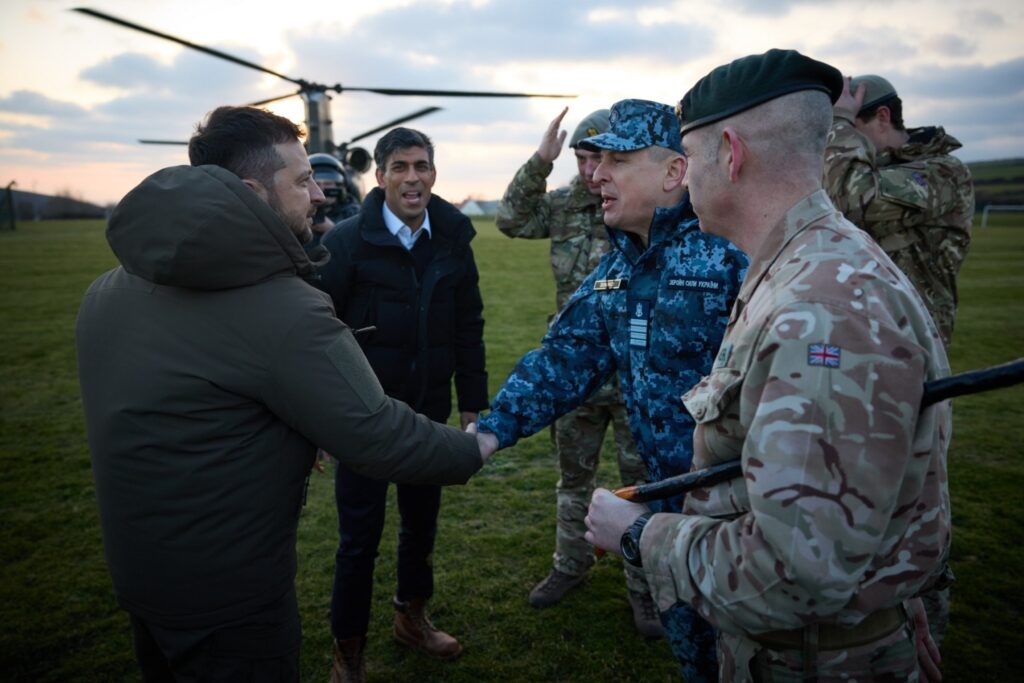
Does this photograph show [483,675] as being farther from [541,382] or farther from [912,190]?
[912,190]

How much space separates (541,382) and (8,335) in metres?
15.3

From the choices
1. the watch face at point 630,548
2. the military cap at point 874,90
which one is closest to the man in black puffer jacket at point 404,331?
the watch face at point 630,548

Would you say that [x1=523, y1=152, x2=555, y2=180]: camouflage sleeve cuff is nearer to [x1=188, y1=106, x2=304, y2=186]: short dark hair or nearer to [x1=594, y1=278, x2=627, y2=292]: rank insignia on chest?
[x1=594, y1=278, x2=627, y2=292]: rank insignia on chest

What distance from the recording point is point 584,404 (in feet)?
14.0

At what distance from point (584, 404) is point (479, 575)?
152 cm

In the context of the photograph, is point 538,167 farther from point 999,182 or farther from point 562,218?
point 999,182

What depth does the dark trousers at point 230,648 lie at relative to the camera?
194 cm

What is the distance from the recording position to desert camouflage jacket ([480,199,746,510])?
2.39 metres

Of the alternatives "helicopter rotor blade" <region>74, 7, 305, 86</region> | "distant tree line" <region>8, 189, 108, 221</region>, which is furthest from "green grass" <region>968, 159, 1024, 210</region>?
"distant tree line" <region>8, 189, 108, 221</region>

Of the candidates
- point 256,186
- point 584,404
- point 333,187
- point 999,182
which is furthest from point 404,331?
point 999,182

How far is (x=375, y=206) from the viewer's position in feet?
12.3

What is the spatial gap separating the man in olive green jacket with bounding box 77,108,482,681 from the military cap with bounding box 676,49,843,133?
4.09 feet

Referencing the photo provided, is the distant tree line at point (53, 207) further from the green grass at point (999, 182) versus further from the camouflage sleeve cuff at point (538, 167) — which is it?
the green grass at point (999, 182)

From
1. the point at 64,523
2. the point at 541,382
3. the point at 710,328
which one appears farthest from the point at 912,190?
the point at 64,523
